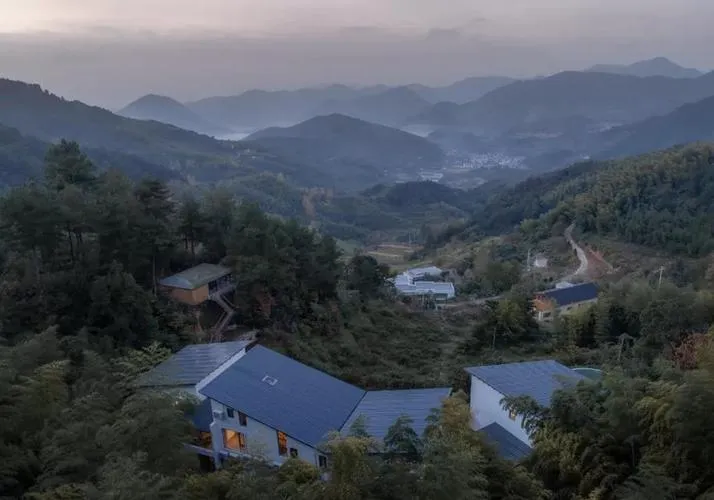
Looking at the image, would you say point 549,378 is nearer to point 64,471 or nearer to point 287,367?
point 287,367

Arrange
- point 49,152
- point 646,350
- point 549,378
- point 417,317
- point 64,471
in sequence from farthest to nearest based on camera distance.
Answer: point 417,317, point 49,152, point 646,350, point 549,378, point 64,471

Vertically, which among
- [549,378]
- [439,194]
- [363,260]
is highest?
[549,378]

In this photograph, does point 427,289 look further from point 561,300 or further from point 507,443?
point 507,443

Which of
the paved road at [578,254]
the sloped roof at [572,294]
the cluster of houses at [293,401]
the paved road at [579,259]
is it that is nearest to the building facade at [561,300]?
the sloped roof at [572,294]

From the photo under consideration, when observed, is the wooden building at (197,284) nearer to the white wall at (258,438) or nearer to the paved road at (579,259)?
the white wall at (258,438)

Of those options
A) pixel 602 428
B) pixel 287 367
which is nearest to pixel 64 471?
pixel 287 367

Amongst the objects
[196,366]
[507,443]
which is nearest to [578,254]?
[507,443]

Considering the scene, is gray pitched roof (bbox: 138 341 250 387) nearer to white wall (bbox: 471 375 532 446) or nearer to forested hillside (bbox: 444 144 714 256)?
white wall (bbox: 471 375 532 446)
